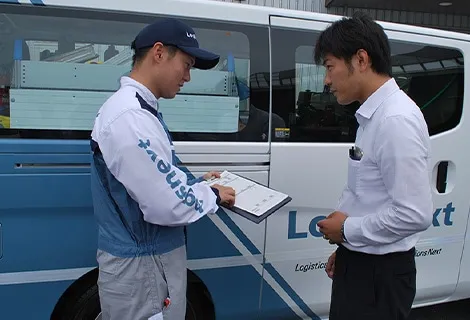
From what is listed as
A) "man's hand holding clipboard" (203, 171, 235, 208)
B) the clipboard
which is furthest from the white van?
"man's hand holding clipboard" (203, 171, 235, 208)

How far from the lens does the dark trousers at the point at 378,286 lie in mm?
1454

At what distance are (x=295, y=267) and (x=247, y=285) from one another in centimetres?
28

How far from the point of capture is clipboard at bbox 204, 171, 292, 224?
149cm

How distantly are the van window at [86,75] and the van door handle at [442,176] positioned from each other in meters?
1.17

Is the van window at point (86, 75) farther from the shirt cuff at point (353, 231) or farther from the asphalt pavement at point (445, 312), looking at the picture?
the asphalt pavement at point (445, 312)

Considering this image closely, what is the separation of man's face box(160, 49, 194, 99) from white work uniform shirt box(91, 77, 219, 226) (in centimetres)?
12

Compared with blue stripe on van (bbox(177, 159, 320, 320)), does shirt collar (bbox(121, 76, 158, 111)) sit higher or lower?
higher

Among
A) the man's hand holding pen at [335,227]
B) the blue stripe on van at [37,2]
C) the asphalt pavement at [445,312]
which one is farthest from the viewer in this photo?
the asphalt pavement at [445,312]

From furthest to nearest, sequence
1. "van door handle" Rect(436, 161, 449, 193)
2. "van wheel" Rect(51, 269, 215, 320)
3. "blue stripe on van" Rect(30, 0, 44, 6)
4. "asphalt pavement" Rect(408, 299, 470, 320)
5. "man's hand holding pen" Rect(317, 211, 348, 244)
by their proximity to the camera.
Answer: "asphalt pavement" Rect(408, 299, 470, 320), "van door handle" Rect(436, 161, 449, 193), "van wheel" Rect(51, 269, 215, 320), "blue stripe on van" Rect(30, 0, 44, 6), "man's hand holding pen" Rect(317, 211, 348, 244)

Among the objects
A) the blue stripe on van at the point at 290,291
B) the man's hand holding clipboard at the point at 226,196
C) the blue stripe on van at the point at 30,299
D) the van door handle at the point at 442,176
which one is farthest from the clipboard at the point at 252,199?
the van door handle at the point at 442,176

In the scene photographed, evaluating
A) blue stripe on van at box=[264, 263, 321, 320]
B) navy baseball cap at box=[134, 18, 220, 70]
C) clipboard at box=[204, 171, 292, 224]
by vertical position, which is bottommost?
blue stripe on van at box=[264, 263, 321, 320]

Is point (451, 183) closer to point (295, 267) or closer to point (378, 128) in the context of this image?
point (295, 267)

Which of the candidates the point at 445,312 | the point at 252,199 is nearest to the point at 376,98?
the point at 252,199

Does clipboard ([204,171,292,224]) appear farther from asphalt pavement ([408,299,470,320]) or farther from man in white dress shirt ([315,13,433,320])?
asphalt pavement ([408,299,470,320])
